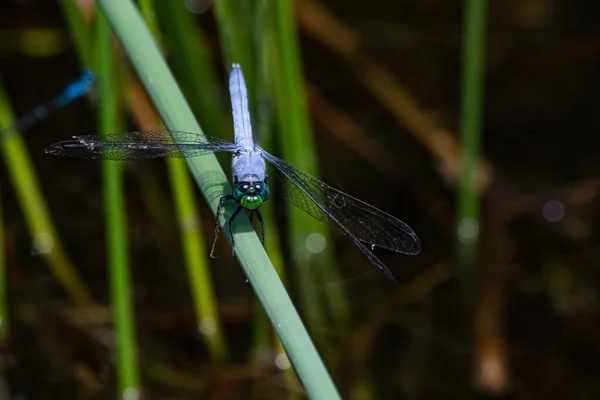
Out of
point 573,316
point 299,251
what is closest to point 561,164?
point 573,316

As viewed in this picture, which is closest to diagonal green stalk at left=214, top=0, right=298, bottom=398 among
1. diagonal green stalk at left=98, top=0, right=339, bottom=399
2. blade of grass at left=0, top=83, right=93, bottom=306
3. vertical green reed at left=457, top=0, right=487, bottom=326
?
vertical green reed at left=457, top=0, right=487, bottom=326

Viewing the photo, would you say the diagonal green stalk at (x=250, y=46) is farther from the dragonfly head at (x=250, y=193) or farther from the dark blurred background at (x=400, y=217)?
the dark blurred background at (x=400, y=217)

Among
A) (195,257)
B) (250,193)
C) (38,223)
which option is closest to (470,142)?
(195,257)

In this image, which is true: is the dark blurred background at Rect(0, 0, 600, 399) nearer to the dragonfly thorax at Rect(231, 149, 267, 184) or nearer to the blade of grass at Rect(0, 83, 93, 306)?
the blade of grass at Rect(0, 83, 93, 306)

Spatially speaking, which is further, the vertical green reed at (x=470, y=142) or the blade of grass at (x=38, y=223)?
the blade of grass at (x=38, y=223)

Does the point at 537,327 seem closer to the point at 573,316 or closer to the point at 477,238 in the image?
the point at 573,316

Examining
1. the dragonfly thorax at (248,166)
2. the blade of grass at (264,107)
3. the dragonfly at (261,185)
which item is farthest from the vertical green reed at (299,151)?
the dragonfly thorax at (248,166)
